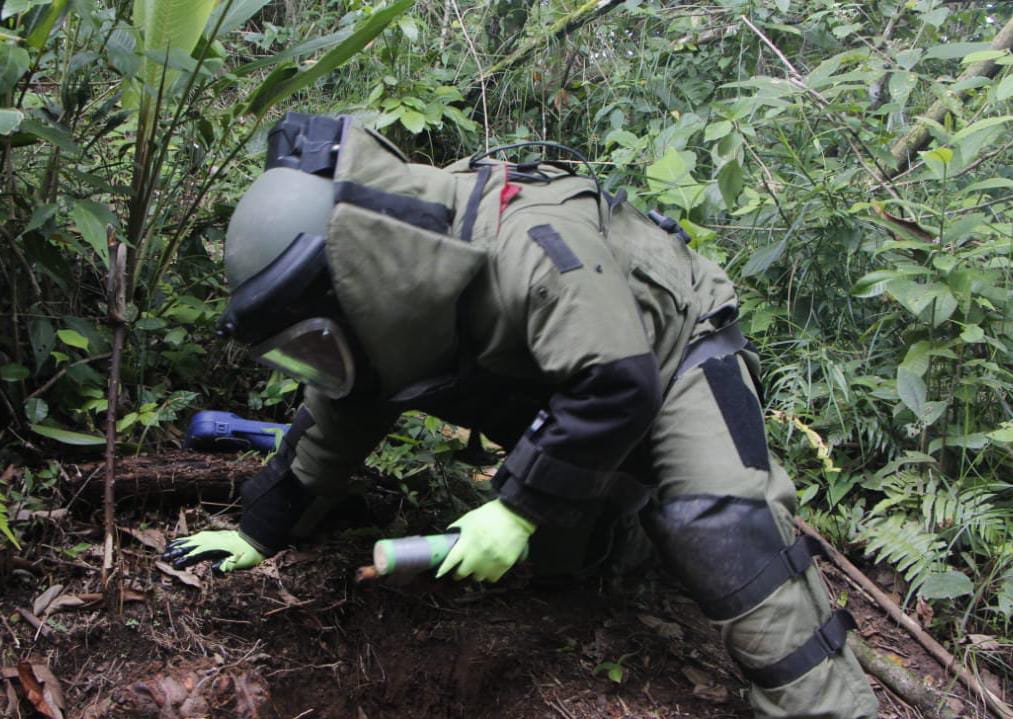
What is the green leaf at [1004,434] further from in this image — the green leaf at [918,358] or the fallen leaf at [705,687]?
the fallen leaf at [705,687]

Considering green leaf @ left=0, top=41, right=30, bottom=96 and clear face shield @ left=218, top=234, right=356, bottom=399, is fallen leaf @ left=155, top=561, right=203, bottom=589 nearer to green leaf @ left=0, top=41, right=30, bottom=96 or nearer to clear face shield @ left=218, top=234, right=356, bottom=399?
clear face shield @ left=218, top=234, right=356, bottom=399

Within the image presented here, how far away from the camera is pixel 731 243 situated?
3.63m

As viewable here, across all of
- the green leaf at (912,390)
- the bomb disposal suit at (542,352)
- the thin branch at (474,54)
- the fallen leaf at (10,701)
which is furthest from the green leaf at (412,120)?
the fallen leaf at (10,701)

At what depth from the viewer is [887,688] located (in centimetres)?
238

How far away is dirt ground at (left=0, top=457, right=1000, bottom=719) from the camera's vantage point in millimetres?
2098

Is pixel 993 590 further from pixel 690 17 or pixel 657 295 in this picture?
pixel 690 17

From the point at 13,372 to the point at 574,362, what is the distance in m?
1.62

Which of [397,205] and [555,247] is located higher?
[397,205]

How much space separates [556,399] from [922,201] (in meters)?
2.21

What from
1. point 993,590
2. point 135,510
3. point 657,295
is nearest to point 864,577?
point 993,590

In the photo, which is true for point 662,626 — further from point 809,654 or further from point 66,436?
point 66,436

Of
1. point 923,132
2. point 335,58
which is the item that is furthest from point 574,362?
point 923,132

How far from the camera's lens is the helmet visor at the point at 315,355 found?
73.6 inches

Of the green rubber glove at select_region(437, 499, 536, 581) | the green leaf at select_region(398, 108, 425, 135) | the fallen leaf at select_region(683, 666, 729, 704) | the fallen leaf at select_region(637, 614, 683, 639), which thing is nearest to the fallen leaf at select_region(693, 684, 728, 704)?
the fallen leaf at select_region(683, 666, 729, 704)
